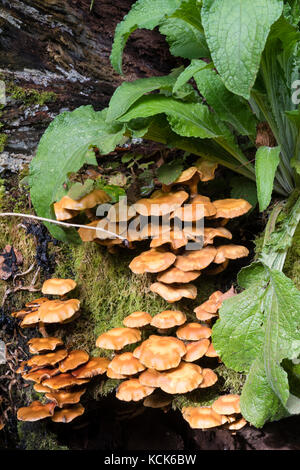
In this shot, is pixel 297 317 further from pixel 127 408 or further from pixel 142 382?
pixel 127 408

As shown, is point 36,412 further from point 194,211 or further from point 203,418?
point 194,211

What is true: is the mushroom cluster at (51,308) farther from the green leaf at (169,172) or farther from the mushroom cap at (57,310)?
the green leaf at (169,172)

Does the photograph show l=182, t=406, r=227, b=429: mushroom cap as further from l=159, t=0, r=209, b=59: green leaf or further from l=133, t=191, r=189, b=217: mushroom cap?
l=159, t=0, r=209, b=59: green leaf

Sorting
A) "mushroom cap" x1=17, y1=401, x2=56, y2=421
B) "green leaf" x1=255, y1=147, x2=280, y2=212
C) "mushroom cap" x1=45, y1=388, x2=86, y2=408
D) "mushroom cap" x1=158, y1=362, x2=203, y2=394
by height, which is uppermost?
"green leaf" x1=255, y1=147, x2=280, y2=212

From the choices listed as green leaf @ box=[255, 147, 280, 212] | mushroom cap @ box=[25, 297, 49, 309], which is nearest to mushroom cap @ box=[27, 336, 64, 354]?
mushroom cap @ box=[25, 297, 49, 309]

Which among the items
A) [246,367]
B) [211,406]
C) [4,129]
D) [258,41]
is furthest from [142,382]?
[4,129]

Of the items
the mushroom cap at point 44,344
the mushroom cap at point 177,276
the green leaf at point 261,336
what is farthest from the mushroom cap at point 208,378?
the mushroom cap at point 44,344
